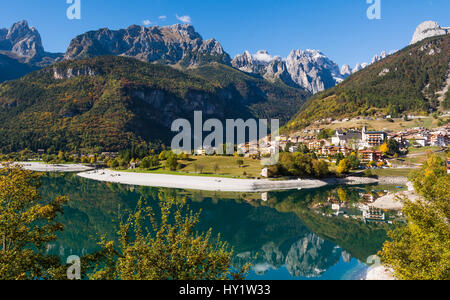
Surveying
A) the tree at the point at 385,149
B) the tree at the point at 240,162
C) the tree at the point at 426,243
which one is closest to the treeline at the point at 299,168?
the tree at the point at 240,162

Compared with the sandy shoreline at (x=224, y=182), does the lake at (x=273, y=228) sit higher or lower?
lower

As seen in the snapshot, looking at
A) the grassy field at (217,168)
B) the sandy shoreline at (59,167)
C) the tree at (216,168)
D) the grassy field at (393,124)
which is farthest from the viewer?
the grassy field at (393,124)

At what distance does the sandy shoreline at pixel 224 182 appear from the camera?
67.8 meters

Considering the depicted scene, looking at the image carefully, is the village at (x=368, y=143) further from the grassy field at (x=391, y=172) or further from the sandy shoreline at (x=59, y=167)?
the sandy shoreline at (x=59, y=167)

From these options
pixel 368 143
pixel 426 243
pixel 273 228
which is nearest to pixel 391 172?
pixel 368 143

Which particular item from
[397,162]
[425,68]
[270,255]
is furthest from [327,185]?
[425,68]

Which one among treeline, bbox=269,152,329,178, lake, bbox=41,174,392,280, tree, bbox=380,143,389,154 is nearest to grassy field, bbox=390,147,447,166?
tree, bbox=380,143,389,154

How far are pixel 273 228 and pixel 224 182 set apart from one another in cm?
3281

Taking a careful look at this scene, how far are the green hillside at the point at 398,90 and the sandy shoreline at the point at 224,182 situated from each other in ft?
292

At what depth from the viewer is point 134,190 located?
6925cm

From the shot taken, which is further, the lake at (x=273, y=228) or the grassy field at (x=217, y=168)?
the grassy field at (x=217, y=168)

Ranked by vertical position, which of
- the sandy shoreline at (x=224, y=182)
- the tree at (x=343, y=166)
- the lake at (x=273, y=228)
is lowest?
the lake at (x=273, y=228)
